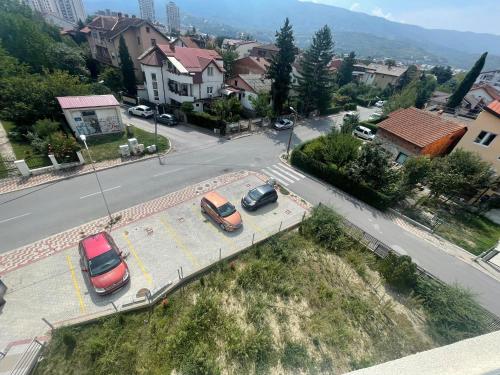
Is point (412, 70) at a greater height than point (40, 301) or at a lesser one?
greater

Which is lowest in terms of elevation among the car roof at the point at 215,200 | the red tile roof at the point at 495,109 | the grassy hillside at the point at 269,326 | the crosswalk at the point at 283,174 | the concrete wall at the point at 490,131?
the crosswalk at the point at 283,174

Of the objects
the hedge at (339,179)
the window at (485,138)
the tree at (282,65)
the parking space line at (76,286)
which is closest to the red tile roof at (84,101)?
the parking space line at (76,286)

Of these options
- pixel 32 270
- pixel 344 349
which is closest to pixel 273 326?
pixel 344 349

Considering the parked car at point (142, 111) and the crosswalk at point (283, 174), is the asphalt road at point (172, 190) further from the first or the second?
the parked car at point (142, 111)

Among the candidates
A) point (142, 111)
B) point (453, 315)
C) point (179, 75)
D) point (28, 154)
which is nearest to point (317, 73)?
point (179, 75)

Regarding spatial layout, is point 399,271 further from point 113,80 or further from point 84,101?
point 113,80

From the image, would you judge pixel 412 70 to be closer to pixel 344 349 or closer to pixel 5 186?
pixel 344 349

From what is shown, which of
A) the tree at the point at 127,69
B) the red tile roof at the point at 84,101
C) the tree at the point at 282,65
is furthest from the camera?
the tree at the point at 127,69
